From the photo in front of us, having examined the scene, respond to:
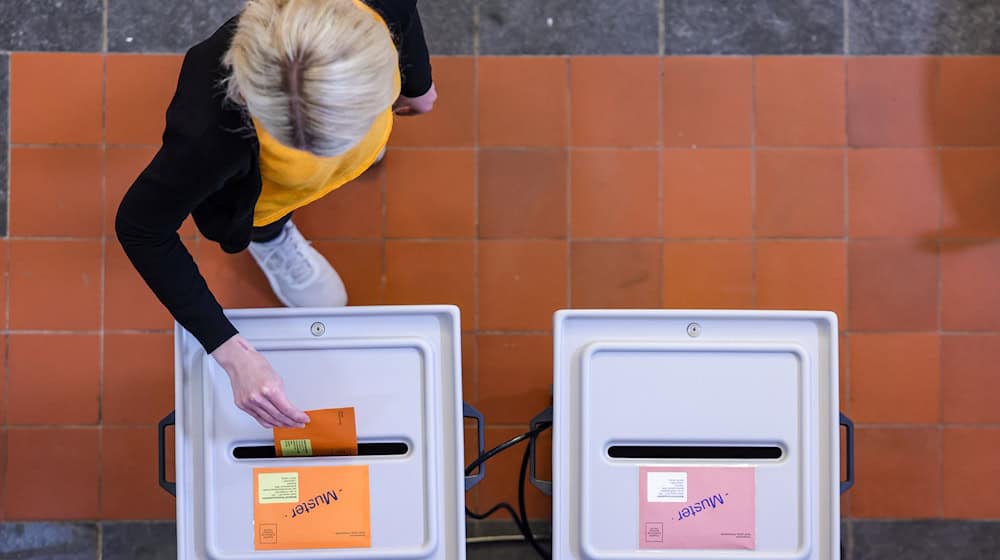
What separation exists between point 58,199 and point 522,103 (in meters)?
1.04

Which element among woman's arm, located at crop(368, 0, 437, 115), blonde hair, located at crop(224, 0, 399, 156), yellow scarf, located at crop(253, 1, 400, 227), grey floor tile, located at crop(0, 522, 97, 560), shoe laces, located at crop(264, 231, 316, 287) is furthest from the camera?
grey floor tile, located at crop(0, 522, 97, 560)

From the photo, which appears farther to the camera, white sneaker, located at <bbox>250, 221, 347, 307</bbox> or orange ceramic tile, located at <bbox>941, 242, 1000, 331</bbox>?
orange ceramic tile, located at <bbox>941, 242, 1000, 331</bbox>

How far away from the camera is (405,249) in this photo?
172cm

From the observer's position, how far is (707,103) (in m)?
1.73

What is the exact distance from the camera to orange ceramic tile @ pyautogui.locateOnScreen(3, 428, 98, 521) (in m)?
1.70

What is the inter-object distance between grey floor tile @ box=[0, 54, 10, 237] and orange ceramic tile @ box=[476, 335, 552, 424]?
1075mm

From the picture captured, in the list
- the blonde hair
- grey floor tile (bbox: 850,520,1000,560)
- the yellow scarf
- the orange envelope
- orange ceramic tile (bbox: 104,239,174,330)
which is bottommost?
grey floor tile (bbox: 850,520,1000,560)

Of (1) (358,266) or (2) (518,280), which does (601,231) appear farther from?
(1) (358,266)

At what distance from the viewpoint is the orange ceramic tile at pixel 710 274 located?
1.72m

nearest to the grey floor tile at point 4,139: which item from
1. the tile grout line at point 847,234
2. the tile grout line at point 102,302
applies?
the tile grout line at point 102,302

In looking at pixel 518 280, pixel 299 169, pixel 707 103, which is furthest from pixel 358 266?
pixel 707 103

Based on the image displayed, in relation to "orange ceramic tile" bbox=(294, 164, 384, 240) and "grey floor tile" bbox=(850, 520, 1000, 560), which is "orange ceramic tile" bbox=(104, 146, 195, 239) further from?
"grey floor tile" bbox=(850, 520, 1000, 560)

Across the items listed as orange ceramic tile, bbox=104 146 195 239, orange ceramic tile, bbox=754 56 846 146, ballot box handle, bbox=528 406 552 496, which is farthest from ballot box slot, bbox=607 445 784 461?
orange ceramic tile, bbox=104 146 195 239

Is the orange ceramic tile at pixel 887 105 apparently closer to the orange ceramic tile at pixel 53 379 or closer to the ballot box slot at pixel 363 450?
the ballot box slot at pixel 363 450
